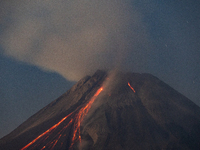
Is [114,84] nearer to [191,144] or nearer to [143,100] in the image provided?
[143,100]

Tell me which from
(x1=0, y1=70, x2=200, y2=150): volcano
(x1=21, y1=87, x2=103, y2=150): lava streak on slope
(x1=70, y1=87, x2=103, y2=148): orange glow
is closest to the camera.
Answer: (x1=0, y1=70, x2=200, y2=150): volcano

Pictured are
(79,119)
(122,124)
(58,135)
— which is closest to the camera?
(58,135)

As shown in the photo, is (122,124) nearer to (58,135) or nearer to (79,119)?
(79,119)

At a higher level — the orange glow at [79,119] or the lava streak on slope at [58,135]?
the orange glow at [79,119]

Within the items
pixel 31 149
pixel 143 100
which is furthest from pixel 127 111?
pixel 31 149

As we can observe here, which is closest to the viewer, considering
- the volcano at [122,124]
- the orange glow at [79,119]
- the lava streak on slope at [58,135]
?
the volcano at [122,124]

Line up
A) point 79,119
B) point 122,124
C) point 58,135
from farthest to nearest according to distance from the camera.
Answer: point 79,119 → point 122,124 → point 58,135

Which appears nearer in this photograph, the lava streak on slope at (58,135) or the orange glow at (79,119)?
the lava streak on slope at (58,135)

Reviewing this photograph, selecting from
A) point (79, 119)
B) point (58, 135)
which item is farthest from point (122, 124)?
point (58, 135)
